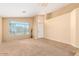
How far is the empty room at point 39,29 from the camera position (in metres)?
1.55

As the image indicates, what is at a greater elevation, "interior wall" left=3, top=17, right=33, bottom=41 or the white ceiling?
the white ceiling

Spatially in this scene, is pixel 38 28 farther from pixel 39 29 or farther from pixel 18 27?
pixel 18 27

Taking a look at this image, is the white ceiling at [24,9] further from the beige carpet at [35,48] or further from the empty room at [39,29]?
the beige carpet at [35,48]

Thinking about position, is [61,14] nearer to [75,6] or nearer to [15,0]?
[75,6]

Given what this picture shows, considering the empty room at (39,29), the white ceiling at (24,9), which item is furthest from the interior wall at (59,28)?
the white ceiling at (24,9)

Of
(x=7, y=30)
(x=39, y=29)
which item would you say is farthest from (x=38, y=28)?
(x=7, y=30)

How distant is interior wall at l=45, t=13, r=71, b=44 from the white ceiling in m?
0.19

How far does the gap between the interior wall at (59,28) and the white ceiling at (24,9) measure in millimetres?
193

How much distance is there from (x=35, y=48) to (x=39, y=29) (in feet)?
1.19

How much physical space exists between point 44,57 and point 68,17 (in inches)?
29.1

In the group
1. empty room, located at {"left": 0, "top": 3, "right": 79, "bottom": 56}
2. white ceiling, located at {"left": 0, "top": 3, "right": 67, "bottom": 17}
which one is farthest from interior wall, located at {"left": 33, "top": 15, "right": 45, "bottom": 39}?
white ceiling, located at {"left": 0, "top": 3, "right": 67, "bottom": 17}

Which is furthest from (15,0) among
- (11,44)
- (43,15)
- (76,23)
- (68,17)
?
(76,23)

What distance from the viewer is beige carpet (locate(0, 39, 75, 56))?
1.58 meters

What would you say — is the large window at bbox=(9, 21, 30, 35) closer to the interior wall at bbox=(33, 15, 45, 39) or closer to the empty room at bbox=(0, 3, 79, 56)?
the empty room at bbox=(0, 3, 79, 56)
